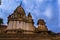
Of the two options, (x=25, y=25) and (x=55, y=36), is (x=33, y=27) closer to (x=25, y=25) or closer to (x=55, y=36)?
(x=25, y=25)

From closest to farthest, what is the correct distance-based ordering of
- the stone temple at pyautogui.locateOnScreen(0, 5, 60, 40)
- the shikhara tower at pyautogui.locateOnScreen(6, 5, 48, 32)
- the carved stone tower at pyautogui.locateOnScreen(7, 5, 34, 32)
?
the stone temple at pyautogui.locateOnScreen(0, 5, 60, 40)
the shikhara tower at pyautogui.locateOnScreen(6, 5, 48, 32)
the carved stone tower at pyautogui.locateOnScreen(7, 5, 34, 32)

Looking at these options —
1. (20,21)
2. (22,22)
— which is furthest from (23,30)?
(20,21)

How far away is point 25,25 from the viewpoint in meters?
38.6

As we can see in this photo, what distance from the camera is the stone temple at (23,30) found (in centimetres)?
3203

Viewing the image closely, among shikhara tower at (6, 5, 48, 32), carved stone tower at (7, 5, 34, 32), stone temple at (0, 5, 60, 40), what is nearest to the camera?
stone temple at (0, 5, 60, 40)

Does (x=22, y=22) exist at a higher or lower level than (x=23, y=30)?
higher

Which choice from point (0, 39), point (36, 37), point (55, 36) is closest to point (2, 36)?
point (0, 39)

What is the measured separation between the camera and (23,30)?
3650 cm

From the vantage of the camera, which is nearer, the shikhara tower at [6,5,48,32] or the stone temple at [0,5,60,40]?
the stone temple at [0,5,60,40]

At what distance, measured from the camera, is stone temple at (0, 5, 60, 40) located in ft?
105

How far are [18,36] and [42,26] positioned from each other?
20.4ft

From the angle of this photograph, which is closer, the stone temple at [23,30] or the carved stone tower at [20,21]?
the stone temple at [23,30]

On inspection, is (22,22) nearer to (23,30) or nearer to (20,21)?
(20,21)

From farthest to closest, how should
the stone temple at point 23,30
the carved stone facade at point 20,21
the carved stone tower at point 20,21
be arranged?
the carved stone facade at point 20,21
the carved stone tower at point 20,21
the stone temple at point 23,30
